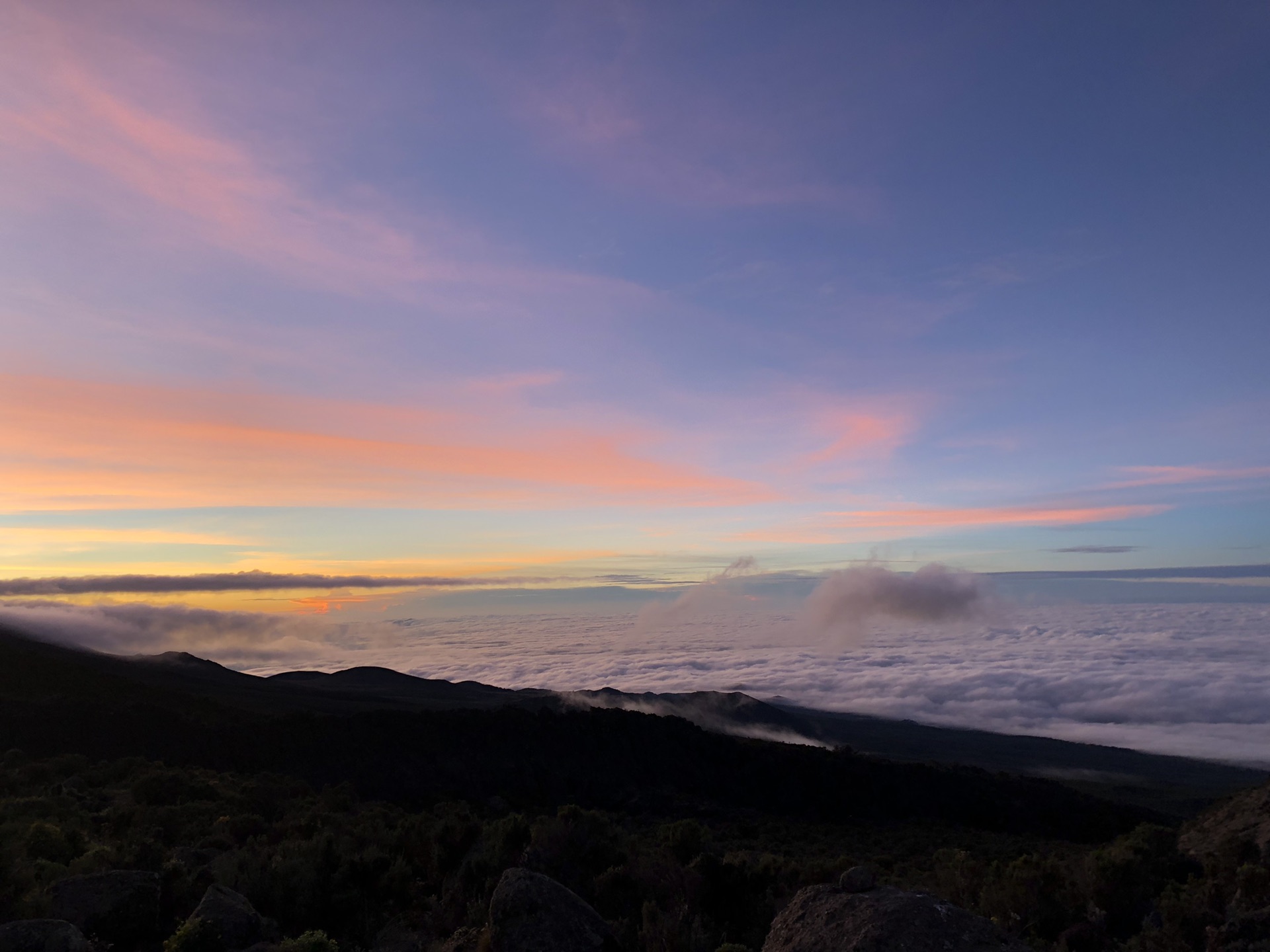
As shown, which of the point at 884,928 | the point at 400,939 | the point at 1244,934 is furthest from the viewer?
the point at 400,939

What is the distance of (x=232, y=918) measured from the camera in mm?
9781

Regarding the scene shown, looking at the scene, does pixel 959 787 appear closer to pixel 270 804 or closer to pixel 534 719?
pixel 534 719

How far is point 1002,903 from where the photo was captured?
44.4 ft

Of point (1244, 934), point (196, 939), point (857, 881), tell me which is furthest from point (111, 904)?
point (1244, 934)

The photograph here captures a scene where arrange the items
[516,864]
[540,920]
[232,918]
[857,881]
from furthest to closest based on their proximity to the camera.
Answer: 1. [516,864]
2. [232,918]
3. [540,920]
4. [857,881]

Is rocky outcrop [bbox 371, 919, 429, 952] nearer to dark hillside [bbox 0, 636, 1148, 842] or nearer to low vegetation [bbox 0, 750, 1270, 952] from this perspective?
low vegetation [bbox 0, 750, 1270, 952]

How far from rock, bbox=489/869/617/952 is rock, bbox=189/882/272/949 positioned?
11.2ft

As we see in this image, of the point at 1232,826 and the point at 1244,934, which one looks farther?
the point at 1232,826

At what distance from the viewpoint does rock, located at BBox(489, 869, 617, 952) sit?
9375mm

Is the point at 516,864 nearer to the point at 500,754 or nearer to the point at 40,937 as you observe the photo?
the point at 40,937

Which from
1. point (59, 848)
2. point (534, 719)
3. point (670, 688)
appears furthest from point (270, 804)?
point (670, 688)

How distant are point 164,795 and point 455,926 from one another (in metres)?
16.5

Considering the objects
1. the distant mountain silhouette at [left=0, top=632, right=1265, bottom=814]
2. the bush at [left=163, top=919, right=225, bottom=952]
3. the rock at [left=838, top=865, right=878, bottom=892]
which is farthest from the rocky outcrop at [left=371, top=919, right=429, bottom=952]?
the distant mountain silhouette at [left=0, top=632, right=1265, bottom=814]

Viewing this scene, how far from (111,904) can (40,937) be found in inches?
107
